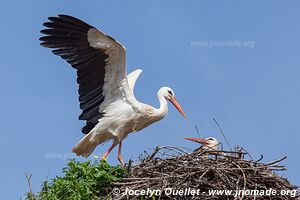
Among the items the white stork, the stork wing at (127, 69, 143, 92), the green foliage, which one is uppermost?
the stork wing at (127, 69, 143, 92)

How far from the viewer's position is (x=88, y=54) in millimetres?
10914

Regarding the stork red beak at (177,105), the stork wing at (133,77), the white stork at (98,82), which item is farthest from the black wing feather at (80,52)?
the stork red beak at (177,105)

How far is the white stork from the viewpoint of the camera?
1083cm

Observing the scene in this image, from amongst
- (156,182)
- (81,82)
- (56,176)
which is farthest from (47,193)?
(81,82)

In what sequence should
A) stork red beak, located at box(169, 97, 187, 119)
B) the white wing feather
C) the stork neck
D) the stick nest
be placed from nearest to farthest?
1. the stick nest
2. the white wing feather
3. the stork neck
4. stork red beak, located at box(169, 97, 187, 119)

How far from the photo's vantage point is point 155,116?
36.9 ft

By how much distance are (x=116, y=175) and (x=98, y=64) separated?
1865 mm

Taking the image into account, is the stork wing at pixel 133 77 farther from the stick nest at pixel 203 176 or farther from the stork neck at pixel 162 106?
the stick nest at pixel 203 176

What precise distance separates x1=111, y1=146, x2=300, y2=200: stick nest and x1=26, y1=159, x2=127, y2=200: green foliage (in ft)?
0.42

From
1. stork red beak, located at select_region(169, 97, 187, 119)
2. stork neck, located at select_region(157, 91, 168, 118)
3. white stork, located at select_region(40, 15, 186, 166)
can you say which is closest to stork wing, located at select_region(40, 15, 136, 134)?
white stork, located at select_region(40, 15, 186, 166)

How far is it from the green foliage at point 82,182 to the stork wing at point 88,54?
1579 mm

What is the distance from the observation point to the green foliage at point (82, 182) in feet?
30.2

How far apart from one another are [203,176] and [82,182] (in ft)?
4.22

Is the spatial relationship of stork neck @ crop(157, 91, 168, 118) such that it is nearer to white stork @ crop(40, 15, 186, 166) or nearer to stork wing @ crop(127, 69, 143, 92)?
white stork @ crop(40, 15, 186, 166)
